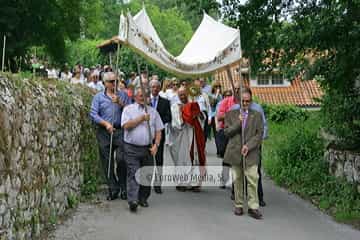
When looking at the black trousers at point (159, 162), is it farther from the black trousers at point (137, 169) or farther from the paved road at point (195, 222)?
the black trousers at point (137, 169)

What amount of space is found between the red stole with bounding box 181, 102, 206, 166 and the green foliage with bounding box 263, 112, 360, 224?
1957 millimetres

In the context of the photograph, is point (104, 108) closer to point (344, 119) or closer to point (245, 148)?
point (245, 148)

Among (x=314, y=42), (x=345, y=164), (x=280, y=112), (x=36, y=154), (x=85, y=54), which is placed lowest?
(x=345, y=164)

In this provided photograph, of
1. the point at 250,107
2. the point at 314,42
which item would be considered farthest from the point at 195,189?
the point at 314,42

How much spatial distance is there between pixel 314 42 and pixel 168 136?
3.31 metres

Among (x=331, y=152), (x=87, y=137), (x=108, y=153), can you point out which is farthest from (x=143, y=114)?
(x=331, y=152)

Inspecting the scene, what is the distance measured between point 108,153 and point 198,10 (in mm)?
3404

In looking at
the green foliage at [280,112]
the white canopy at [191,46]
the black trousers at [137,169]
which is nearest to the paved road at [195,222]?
the black trousers at [137,169]

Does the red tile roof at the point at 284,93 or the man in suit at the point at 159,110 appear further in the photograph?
the red tile roof at the point at 284,93

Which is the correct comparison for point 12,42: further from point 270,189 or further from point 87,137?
point 270,189

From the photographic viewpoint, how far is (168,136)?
10781mm

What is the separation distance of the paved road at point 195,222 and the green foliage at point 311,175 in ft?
1.17

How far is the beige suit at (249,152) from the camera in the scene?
8.34 metres

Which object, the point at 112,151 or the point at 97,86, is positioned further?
the point at 97,86
